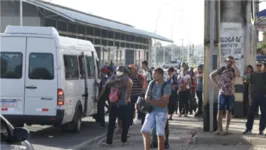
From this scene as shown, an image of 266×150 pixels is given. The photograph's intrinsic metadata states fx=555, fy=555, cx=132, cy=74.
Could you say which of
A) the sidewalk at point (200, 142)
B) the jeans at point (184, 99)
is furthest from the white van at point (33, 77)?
the jeans at point (184, 99)

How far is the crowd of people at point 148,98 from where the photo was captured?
9.58m

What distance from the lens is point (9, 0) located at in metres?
32.3

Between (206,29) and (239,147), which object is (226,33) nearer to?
(206,29)

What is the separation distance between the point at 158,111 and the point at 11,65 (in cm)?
500

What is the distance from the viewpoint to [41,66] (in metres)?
13.1

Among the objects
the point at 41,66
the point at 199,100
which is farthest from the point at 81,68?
the point at 199,100

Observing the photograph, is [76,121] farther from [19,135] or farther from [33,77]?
[19,135]

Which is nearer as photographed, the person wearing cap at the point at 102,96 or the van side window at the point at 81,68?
the van side window at the point at 81,68

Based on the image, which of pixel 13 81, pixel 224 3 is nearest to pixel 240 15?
pixel 224 3

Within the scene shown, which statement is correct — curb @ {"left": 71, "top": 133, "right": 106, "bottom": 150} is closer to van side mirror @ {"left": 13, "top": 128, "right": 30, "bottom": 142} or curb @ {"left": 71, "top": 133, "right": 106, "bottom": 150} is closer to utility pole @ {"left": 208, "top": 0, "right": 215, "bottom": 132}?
utility pole @ {"left": 208, "top": 0, "right": 215, "bottom": 132}

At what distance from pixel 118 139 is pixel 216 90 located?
2.66 m

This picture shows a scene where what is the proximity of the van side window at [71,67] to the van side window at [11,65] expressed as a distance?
1.12 metres

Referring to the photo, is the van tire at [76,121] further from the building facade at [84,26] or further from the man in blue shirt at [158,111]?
the building facade at [84,26]

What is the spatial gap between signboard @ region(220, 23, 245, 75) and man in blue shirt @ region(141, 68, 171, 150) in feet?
24.4
